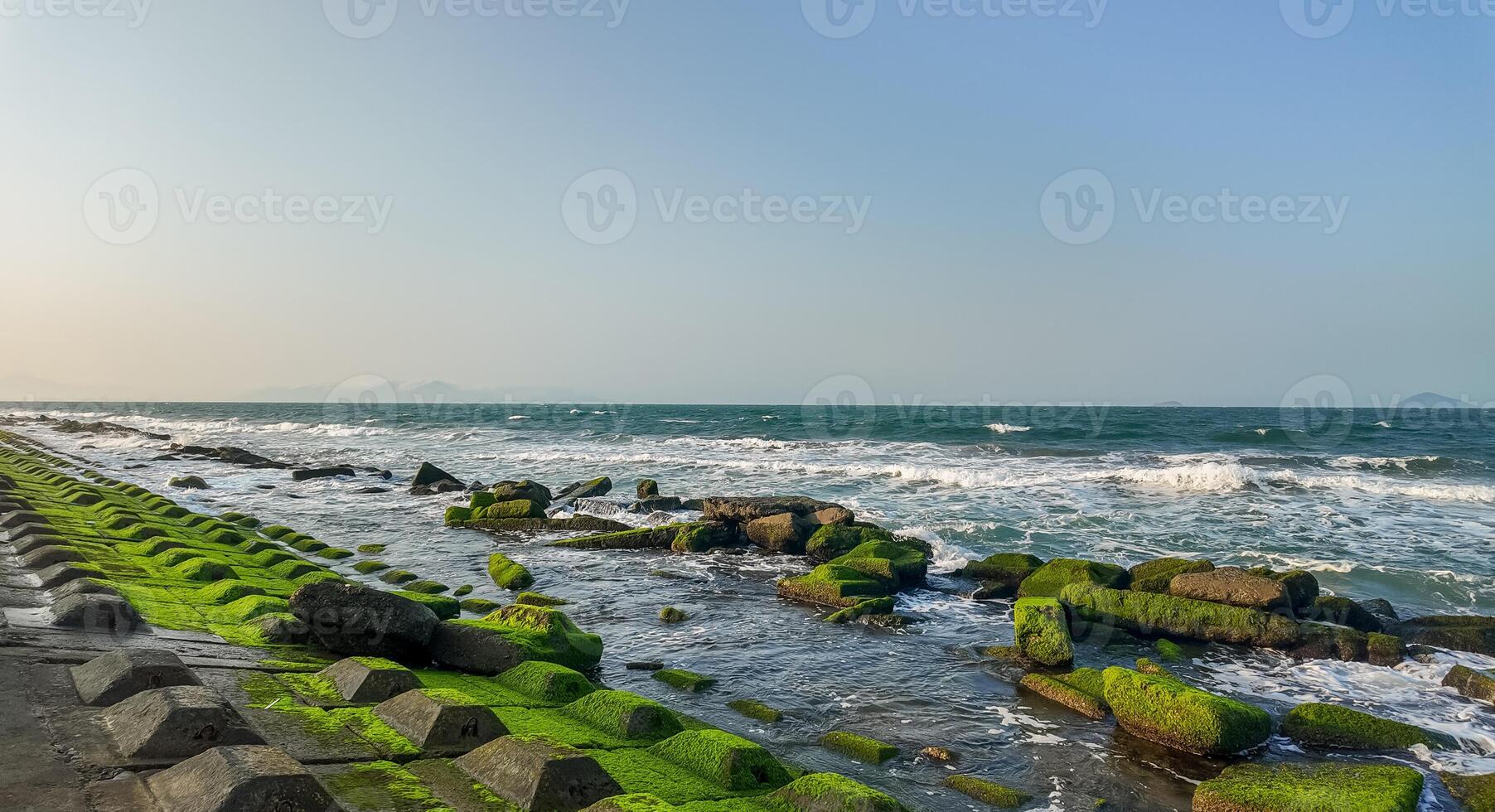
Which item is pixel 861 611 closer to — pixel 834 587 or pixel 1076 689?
pixel 834 587

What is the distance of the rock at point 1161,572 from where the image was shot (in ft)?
44.1

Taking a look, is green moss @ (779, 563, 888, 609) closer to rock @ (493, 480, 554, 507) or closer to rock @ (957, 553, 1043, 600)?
rock @ (957, 553, 1043, 600)

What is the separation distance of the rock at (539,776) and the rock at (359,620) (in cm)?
336

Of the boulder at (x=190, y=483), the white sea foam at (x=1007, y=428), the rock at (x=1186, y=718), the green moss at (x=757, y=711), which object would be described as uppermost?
the white sea foam at (x=1007, y=428)

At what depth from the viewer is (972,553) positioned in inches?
710

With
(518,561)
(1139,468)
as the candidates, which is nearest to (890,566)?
(518,561)

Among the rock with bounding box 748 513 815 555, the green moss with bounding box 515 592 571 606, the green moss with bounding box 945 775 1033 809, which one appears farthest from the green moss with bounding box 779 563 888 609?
the green moss with bounding box 945 775 1033 809

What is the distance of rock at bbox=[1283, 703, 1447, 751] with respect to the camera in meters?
8.00

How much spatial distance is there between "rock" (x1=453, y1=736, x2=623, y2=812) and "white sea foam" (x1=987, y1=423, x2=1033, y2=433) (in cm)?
5080

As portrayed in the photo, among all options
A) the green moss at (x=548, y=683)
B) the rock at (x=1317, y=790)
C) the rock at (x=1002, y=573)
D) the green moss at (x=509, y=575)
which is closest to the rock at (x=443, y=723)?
the green moss at (x=548, y=683)

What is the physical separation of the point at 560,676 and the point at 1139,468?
2993 cm

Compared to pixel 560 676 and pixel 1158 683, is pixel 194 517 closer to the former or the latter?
pixel 560 676

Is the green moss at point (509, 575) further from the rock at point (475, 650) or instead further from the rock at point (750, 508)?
the rock at point (475, 650)

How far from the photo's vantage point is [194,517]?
17.7 m
